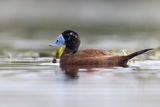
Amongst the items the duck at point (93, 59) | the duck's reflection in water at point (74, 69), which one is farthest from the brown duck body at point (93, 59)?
the duck's reflection in water at point (74, 69)

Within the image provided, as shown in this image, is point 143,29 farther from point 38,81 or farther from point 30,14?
point 38,81

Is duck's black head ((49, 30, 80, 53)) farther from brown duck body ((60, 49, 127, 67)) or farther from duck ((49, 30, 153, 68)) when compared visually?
brown duck body ((60, 49, 127, 67))

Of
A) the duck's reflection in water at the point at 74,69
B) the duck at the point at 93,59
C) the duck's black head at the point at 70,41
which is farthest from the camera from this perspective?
the duck's black head at the point at 70,41

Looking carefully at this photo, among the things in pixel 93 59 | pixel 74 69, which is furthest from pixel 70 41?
pixel 74 69

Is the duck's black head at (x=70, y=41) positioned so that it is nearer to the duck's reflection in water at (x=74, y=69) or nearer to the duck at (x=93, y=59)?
the duck at (x=93, y=59)

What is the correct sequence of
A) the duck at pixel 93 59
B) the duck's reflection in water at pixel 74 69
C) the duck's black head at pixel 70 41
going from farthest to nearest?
the duck's black head at pixel 70 41 → the duck at pixel 93 59 → the duck's reflection in water at pixel 74 69

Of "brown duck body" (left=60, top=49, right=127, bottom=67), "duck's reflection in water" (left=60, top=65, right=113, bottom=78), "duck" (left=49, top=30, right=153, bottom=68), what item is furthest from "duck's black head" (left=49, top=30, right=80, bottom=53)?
"duck's reflection in water" (left=60, top=65, right=113, bottom=78)

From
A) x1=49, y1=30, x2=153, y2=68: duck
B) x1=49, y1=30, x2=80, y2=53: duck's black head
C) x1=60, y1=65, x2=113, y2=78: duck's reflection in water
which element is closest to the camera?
x1=60, y1=65, x2=113, y2=78: duck's reflection in water

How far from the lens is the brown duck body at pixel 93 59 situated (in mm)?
11125

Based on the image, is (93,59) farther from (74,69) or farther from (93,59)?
(74,69)

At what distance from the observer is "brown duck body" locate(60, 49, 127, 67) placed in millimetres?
11125

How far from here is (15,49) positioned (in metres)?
14.2

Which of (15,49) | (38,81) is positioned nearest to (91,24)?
(15,49)

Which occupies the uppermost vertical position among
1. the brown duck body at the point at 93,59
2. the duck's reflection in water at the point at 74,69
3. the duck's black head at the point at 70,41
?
the duck's black head at the point at 70,41
